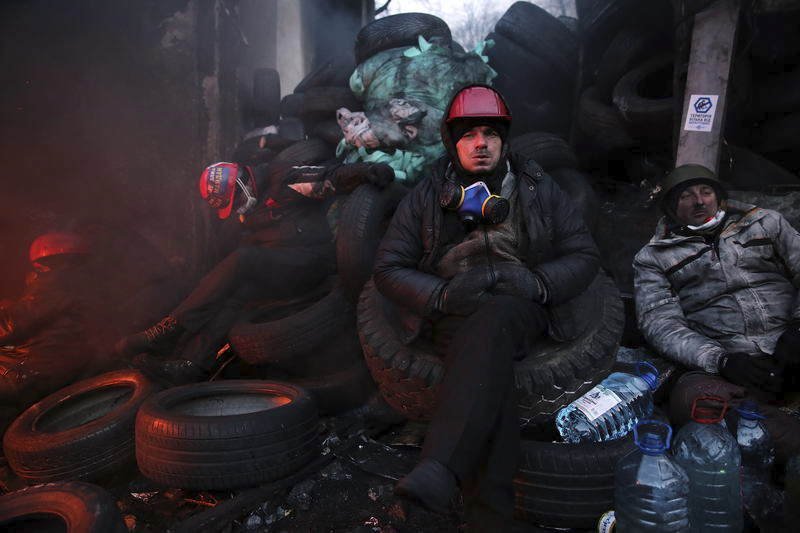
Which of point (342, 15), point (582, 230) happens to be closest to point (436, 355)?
point (582, 230)

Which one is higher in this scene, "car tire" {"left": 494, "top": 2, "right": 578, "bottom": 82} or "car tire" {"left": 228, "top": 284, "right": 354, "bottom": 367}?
"car tire" {"left": 494, "top": 2, "right": 578, "bottom": 82}

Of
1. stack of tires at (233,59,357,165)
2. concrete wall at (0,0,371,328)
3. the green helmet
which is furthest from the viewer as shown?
stack of tires at (233,59,357,165)

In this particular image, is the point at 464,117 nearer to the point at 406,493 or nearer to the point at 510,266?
the point at 510,266

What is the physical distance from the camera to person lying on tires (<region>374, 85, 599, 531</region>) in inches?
77.2

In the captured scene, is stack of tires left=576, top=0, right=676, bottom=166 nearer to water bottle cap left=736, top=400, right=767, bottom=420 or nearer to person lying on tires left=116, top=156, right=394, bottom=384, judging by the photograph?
person lying on tires left=116, top=156, right=394, bottom=384

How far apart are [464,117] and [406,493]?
2029mm

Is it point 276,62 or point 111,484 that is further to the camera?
point 276,62

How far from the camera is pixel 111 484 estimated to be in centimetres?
309

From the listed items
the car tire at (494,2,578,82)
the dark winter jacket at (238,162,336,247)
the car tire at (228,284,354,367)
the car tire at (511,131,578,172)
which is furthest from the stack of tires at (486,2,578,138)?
the car tire at (228,284,354,367)

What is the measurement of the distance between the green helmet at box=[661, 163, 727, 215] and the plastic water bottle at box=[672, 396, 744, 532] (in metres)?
1.49

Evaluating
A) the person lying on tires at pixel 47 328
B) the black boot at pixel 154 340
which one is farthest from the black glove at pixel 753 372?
the person lying on tires at pixel 47 328

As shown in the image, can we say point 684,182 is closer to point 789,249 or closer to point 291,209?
point 789,249

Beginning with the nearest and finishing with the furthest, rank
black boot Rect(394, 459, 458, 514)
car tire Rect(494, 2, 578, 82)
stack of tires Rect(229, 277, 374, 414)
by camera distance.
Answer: black boot Rect(394, 459, 458, 514) → stack of tires Rect(229, 277, 374, 414) → car tire Rect(494, 2, 578, 82)

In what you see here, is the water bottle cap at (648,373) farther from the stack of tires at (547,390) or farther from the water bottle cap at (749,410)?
the water bottle cap at (749,410)
